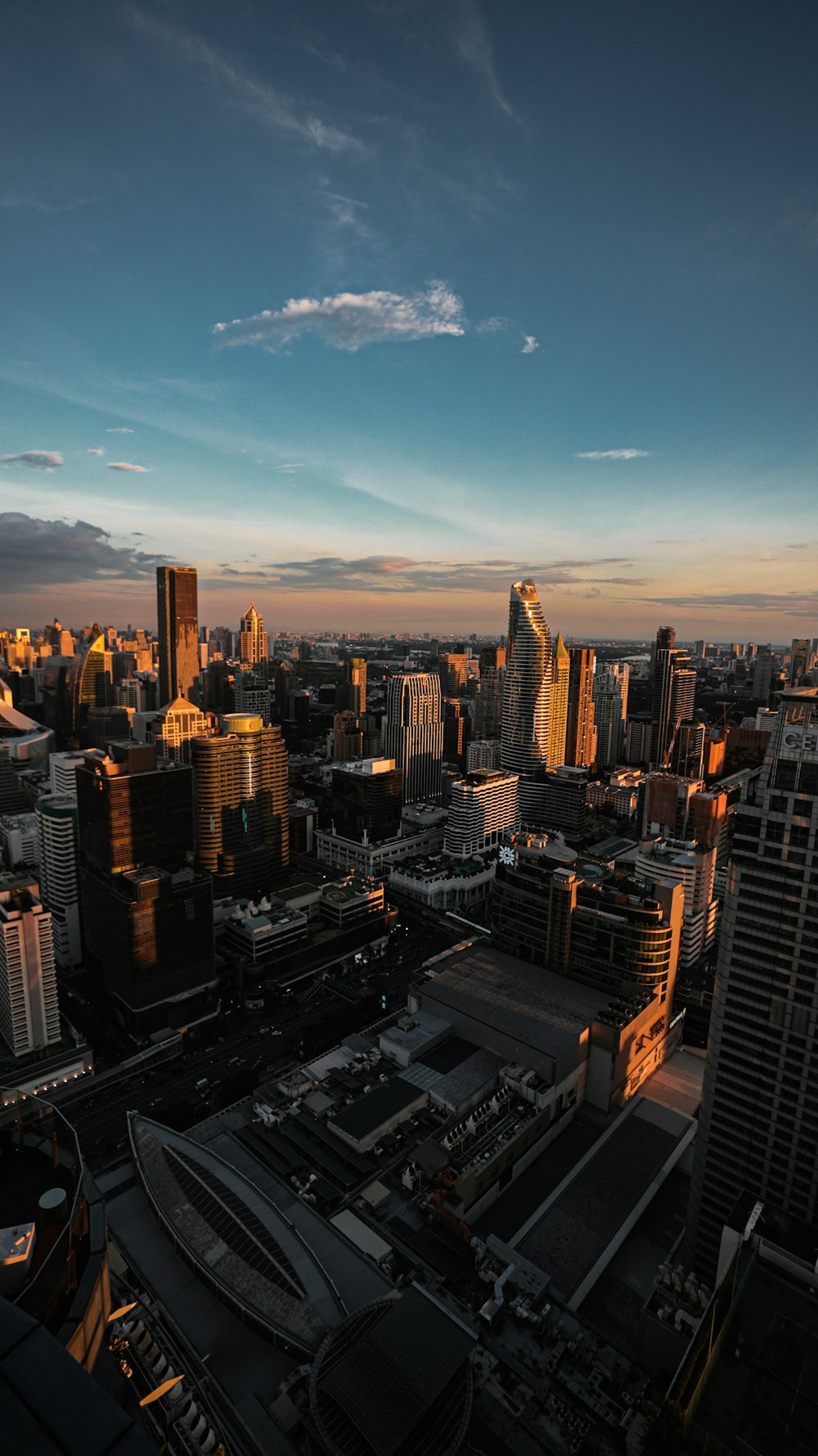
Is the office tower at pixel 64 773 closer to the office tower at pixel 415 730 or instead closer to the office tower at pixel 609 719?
the office tower at pixel 415 730

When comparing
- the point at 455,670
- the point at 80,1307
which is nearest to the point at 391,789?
the point at 80,1307

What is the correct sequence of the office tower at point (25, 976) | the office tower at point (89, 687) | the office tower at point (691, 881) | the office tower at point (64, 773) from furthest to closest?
the office tower at point (89, 687) < the office tower at point (64, 773) < the office tower at point (691, 881) < the office tower at point (25, 976)

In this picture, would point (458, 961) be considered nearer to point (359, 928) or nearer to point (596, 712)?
point (359, 928)

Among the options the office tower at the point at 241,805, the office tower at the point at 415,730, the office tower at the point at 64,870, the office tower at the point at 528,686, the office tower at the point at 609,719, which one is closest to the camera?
the office tower at the point at 64,870

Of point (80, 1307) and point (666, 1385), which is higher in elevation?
point (80, 1307)

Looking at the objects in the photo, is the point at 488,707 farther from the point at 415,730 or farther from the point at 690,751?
the point at 415,730

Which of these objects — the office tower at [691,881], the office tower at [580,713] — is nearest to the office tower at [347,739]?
the office tower at [580,713]
